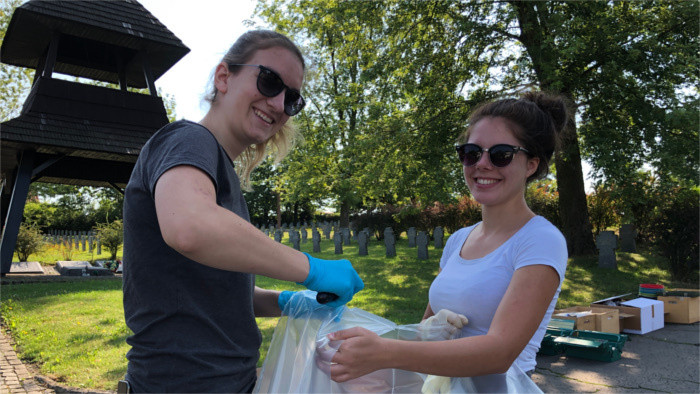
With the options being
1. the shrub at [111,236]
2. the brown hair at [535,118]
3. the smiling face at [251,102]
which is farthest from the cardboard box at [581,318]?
the shrub at [111,236]

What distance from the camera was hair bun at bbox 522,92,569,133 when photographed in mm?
2158

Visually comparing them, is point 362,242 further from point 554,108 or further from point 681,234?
point 554,108

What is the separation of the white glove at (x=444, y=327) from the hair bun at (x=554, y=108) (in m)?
0.96

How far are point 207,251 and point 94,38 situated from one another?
49.0 feet

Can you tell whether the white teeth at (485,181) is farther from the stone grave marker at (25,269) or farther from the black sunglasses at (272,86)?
the stone grave marker at (25,269)

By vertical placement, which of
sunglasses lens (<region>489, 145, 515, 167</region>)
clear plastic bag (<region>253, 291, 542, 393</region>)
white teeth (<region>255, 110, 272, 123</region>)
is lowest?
clear plastic bag (<region>253, 291, 542, 393</region>)

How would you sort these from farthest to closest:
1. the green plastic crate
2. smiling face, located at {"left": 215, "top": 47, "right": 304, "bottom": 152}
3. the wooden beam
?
the wooden beam → the green plastic crate → smiling face, located at {"left": 215, "top": 47, "right": 304, "bottom": 152}

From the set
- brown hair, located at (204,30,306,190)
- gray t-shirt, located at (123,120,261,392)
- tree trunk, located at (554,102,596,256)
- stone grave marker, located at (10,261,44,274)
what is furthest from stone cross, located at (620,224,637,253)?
stone grave marker, located at (10,261,44,274)

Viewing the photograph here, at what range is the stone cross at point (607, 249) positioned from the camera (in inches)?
465

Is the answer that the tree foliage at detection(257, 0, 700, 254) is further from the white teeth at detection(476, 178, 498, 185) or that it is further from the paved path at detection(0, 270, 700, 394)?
the white teeth at detection(476, 178, 498, 185)

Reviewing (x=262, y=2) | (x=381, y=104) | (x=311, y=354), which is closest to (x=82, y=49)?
(x=381, y=104)

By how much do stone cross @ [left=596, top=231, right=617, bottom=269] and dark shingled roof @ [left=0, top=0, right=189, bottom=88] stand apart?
42.0ft

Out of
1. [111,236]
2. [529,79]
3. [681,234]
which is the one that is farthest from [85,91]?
[681,234]

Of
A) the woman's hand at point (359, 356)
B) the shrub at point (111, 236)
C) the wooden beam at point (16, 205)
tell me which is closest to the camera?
the woman's hand at point (359, 356)
